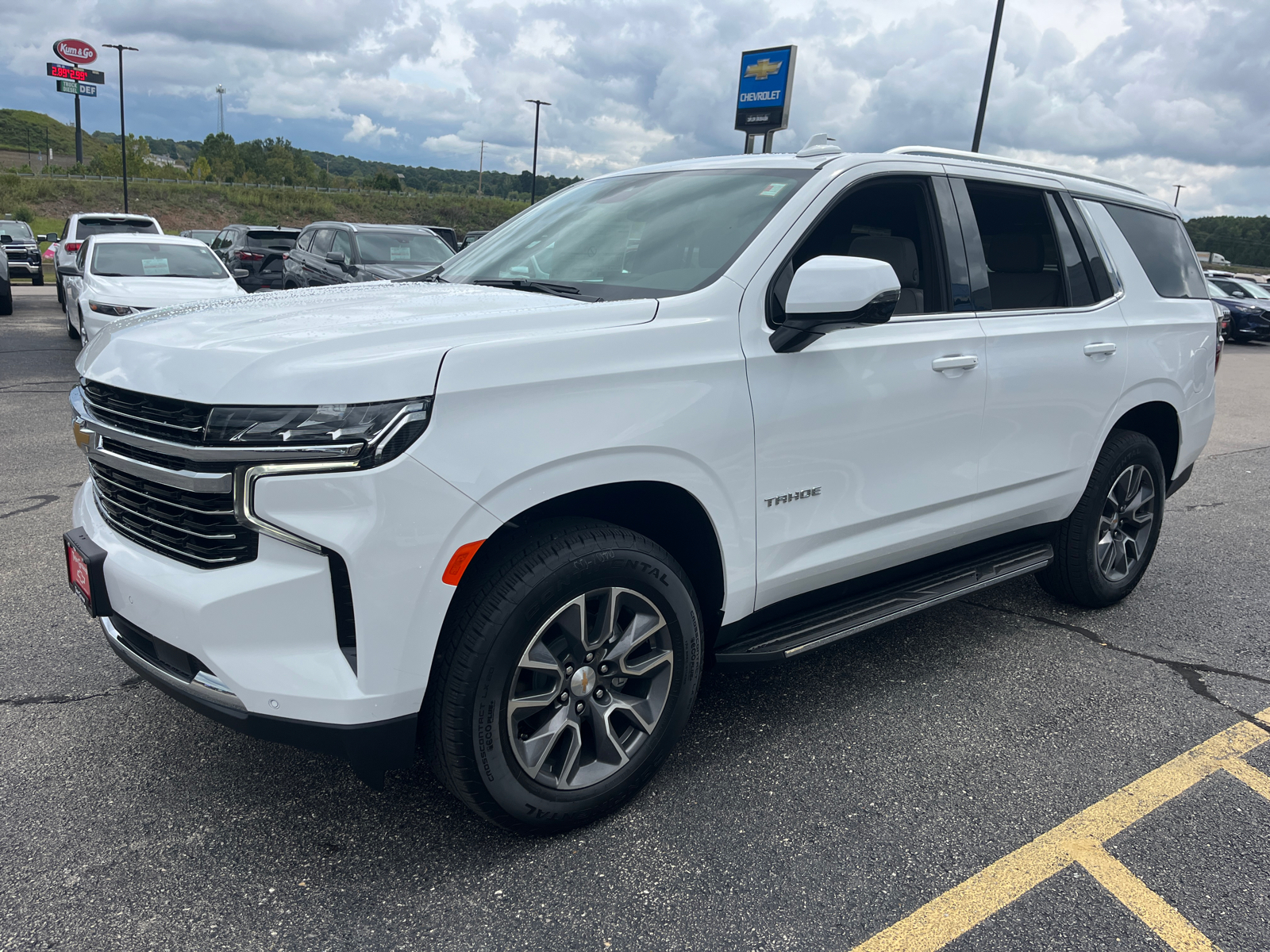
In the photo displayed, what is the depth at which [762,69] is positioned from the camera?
72.8ft

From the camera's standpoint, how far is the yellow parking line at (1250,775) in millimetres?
2922

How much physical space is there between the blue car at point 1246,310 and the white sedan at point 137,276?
940 inches

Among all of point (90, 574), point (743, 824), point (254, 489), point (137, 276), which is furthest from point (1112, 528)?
point (137, 276)

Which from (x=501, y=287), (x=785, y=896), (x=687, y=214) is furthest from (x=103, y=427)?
(x=785, y=896)

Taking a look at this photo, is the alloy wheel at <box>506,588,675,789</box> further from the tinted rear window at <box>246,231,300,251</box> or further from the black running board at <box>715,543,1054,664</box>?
the tinted rear window at <box>246,231,300,251</box>

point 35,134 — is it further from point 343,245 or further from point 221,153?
point 343,245

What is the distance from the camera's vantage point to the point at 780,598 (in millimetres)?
2963

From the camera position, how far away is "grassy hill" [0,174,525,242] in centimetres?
5775

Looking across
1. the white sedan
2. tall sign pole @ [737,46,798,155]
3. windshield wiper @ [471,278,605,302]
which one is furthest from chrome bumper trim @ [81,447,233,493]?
tall sign pole @ [737,46,798,155]

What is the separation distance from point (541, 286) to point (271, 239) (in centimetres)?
1915

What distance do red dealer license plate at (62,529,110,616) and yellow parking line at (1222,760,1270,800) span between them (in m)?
3.50

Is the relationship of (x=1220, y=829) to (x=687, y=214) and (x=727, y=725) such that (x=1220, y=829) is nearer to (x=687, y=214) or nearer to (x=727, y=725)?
(x=727, y=725)

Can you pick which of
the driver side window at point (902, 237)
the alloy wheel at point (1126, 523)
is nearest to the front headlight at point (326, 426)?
the driver side window at point (902, 237)

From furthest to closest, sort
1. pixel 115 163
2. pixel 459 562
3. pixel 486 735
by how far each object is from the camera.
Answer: pixel 115 163
pixel 486 735
pixel 459 562
